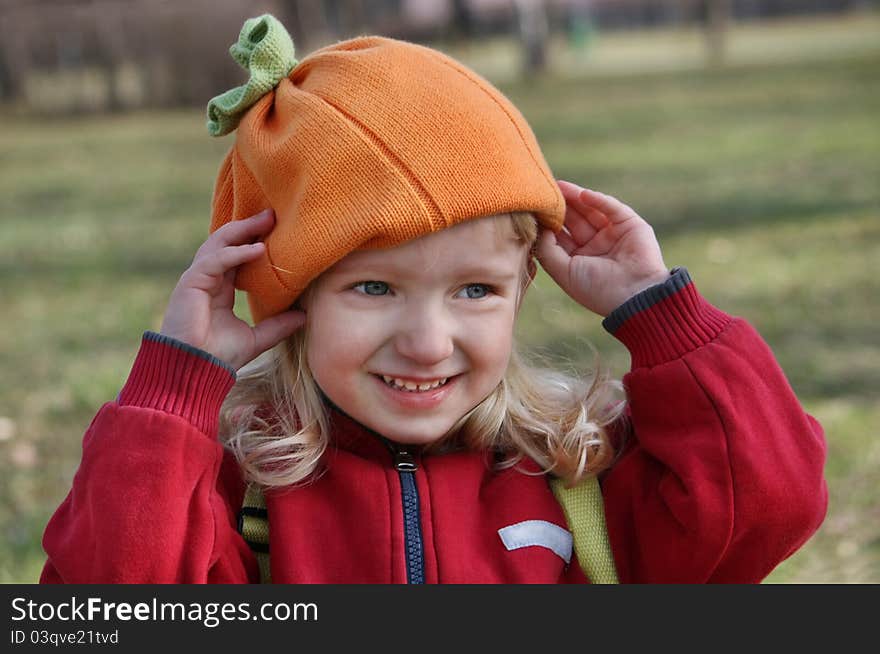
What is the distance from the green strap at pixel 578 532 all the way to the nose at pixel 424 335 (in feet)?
1.31

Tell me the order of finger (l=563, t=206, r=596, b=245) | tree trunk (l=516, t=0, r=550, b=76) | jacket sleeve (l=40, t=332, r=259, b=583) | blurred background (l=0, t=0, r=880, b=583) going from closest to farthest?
1. jacket sleeve (l=40, t=332, r=259, b=583)
2. finger (l=563, t=206, r=596, b=245)
3. blurred background (l=0, t=0, r=880, b=583)
4. tree trunk (l=516, t=0, r=550, b=76)

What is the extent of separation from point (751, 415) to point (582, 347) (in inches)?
118

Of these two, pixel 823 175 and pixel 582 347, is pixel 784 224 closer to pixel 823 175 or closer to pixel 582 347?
pixel 823 175

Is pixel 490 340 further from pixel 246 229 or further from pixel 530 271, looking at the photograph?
pixel 246 229

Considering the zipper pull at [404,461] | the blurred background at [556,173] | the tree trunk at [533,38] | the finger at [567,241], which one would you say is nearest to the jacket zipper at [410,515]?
the zipper pull at [404,461]

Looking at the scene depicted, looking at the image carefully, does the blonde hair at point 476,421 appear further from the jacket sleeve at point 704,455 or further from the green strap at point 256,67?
the green strap at point 256,67

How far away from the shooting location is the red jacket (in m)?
2.17

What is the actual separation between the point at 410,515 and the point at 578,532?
1.03 feet

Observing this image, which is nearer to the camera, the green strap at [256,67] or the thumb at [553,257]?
the green strap at [256,67]

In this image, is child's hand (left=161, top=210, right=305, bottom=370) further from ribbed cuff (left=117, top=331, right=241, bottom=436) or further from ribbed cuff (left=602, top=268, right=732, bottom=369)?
ribbed cuff (left=602, top=268, right=732, bottom=369)

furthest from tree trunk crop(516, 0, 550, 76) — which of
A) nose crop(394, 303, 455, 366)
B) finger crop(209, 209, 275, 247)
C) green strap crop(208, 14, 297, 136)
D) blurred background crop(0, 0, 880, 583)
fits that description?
nose crop(394, 303, 455, 366)

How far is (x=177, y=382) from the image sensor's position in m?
2.24

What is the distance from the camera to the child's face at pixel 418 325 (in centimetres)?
221

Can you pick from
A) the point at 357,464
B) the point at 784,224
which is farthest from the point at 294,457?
the point at 784,224
